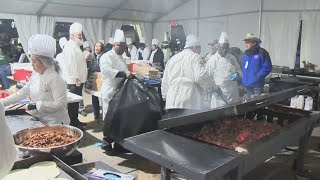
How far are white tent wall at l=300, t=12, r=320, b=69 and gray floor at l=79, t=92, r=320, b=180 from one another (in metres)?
3.17

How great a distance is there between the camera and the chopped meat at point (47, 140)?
1.38 metres

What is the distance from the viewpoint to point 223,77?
382cm

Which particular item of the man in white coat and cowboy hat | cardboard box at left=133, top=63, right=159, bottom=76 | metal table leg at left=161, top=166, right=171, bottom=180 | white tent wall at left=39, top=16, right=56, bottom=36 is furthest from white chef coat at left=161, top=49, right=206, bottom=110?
white tent wall at left=39, top=16, right=56, bottom=36

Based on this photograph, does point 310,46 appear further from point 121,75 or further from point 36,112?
point 36,112

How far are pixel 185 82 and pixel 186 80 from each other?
3 centimetres

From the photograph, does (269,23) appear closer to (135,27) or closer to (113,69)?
(135,27)

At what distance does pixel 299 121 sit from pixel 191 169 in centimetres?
141

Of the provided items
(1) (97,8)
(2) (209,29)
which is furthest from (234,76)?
(1) (97,8)

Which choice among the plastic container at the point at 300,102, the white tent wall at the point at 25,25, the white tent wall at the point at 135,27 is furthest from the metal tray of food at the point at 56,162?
the white tent wall at the point at 135,27

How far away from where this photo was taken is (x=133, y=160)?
10.2 ft

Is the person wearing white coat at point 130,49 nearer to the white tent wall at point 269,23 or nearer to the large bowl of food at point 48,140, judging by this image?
the white tent wall at point 269,23

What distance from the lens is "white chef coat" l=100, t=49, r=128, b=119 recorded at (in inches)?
133

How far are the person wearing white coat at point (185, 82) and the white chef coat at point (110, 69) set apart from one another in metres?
0.69

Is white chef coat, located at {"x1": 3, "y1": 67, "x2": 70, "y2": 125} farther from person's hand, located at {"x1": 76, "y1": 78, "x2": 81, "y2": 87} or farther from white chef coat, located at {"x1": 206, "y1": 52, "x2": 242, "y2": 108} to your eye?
white chef coat, located at {"x1": 206, "y1": 52, "x2": 242, "y2": 108}
